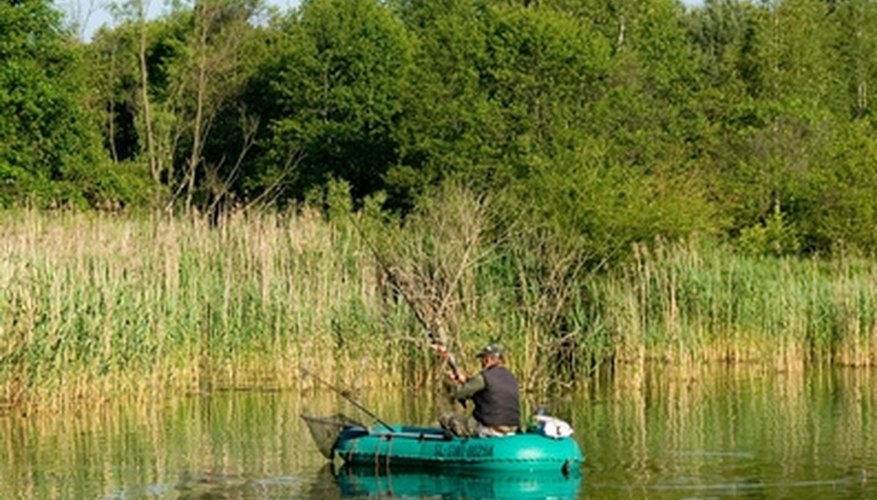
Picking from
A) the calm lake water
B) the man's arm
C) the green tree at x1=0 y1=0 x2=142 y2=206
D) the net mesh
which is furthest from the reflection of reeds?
the green tree at x1=0 y1=0 x2=142 y2=206

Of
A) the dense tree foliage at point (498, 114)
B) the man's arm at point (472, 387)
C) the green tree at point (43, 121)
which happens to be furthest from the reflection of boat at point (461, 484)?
the green tree at point (43, 121)

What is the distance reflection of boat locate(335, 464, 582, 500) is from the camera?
54.1 feet

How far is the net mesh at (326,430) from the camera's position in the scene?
18.5m

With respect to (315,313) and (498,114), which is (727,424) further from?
(498,114)

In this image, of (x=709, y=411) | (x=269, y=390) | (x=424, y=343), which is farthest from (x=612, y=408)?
(x=269, y=390)

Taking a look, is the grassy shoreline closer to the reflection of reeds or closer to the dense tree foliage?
the reflection of reeds

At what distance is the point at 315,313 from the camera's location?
2408cm

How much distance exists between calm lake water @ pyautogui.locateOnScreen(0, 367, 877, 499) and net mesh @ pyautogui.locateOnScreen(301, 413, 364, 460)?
0.17 m

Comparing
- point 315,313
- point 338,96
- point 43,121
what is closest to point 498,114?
point 43,121

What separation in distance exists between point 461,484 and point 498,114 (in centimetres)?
2303

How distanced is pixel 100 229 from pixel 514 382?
28.7ft

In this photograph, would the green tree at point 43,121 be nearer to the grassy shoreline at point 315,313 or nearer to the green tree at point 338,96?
the green tree at point 338,96

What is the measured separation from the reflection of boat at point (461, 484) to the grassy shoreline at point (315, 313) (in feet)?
16.5

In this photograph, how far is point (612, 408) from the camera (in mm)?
22578
